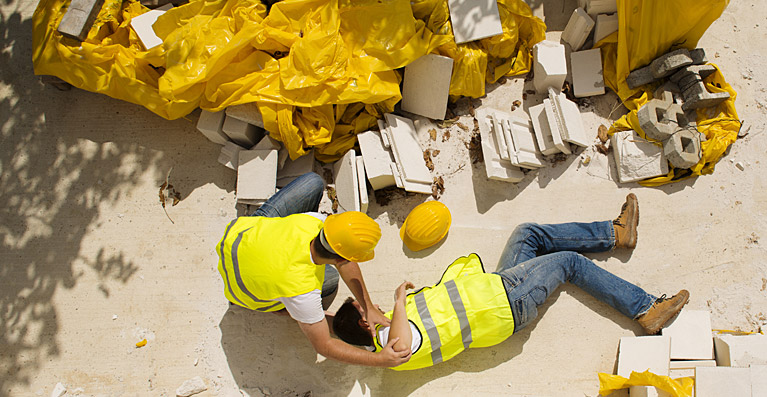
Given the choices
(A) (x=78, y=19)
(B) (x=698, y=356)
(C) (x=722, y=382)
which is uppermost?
(A) (x=78, y=19)

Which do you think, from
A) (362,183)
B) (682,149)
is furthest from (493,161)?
(682,149)

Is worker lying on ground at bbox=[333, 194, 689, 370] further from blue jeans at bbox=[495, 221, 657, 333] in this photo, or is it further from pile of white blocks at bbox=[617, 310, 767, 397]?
pile of white blocks at bbox=[617, 310, 767, 397]

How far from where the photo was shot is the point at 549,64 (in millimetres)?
3773

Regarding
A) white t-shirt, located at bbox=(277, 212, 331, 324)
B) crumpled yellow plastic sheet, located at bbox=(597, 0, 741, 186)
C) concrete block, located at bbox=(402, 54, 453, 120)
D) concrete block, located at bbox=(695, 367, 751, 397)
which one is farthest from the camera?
concrete block, located at bbox=(402, 54, 453, 120)

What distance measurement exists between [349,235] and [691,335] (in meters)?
2.48

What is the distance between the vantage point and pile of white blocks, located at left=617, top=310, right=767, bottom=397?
298 cm

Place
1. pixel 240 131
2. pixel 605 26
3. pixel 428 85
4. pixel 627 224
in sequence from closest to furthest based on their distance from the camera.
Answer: pixel 627 224
pixel 240 131
pixel 428 85
pixel 605 26

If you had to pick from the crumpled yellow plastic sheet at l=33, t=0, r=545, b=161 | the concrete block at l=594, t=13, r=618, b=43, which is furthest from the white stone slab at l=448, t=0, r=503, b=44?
the concrete block at l=594, t=13, r=618, b=43

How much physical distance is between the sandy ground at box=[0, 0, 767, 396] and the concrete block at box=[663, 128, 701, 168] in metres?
0.21

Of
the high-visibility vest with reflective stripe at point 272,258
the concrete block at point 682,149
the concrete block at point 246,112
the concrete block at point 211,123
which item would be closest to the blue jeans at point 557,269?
the concrete block at point 682,149

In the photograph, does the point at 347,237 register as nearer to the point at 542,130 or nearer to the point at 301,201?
the point at 301,201

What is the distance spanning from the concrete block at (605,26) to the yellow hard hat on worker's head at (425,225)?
6.23 ft

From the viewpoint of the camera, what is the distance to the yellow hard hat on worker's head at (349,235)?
2.55 meters

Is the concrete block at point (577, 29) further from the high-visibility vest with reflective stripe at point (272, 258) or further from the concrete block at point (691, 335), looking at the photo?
→ the high-visibility vest with reflective stripe at point (272, 258)
